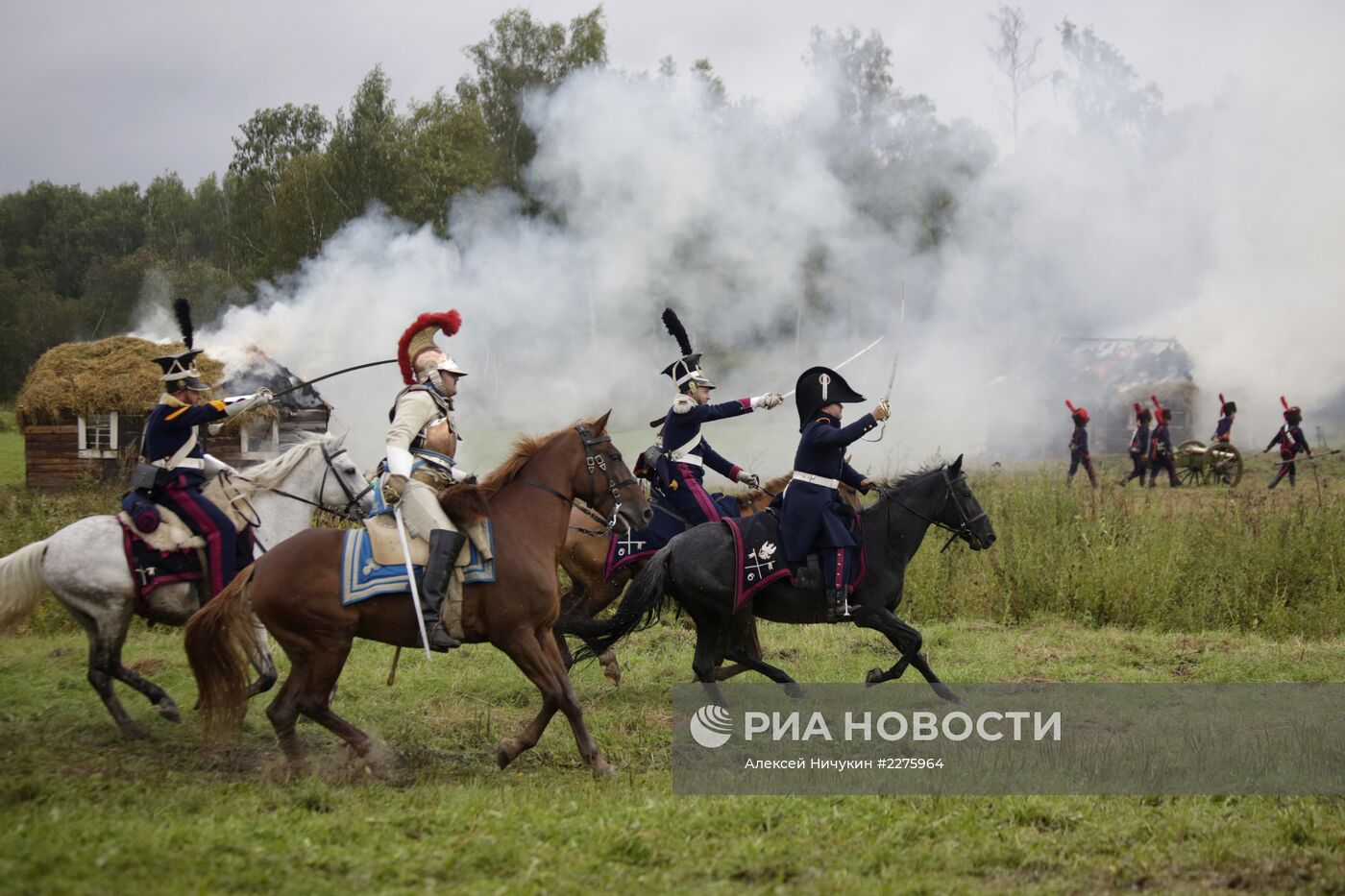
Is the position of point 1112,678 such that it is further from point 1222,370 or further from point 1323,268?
point 1323,268

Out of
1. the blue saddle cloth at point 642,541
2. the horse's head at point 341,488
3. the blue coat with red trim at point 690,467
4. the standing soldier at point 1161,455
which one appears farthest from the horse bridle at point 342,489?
the standing soldier at point 1161,455

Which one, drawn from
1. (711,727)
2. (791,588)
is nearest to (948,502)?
(791,588)

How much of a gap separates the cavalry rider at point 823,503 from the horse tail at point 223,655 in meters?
3.94

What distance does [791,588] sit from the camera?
370 inches

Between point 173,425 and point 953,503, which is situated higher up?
point 173,425

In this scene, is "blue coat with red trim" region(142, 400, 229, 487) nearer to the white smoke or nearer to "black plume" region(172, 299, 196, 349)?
"black plume" region(172, 299, 196, 349)

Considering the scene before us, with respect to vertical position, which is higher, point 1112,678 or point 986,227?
point 986,227

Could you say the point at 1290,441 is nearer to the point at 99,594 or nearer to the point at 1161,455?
the point at 1161,455

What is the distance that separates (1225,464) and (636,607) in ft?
68.2

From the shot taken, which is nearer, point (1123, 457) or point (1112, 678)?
point (1112, 678)

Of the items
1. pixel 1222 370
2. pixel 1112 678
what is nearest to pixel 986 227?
pixel 1222 370

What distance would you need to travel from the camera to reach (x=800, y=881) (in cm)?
541

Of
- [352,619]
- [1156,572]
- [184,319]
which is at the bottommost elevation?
[1156,572]

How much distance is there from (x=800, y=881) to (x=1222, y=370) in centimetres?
3280
